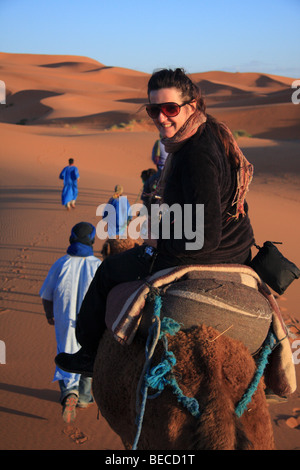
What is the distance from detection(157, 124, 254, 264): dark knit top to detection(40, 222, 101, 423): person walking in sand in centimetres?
251

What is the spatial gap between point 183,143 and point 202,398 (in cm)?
133

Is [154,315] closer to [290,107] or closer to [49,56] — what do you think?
[290,107]

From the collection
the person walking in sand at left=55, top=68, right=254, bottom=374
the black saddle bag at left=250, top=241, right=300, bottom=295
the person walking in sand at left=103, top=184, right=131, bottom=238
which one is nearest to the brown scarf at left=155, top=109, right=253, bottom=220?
the person walking in sand at left=55, top=68, right=254, bottom=374

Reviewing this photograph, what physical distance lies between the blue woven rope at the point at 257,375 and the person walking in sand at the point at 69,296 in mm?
2716

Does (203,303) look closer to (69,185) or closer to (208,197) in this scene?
(208,197)

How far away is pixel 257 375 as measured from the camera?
2400mm

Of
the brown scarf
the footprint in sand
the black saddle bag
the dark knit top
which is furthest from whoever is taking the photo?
the footprint in sand

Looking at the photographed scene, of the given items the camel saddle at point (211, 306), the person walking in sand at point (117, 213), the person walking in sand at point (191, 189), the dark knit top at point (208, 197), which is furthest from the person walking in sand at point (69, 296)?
the person walking in sand at point (117, 213)

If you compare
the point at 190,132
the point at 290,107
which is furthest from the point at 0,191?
the point at 290,107

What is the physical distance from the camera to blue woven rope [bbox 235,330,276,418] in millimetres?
2211

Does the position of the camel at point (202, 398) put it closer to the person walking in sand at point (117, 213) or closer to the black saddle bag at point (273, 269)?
the black saddle bag at point (273, 269)

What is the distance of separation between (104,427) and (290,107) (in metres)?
45.3
